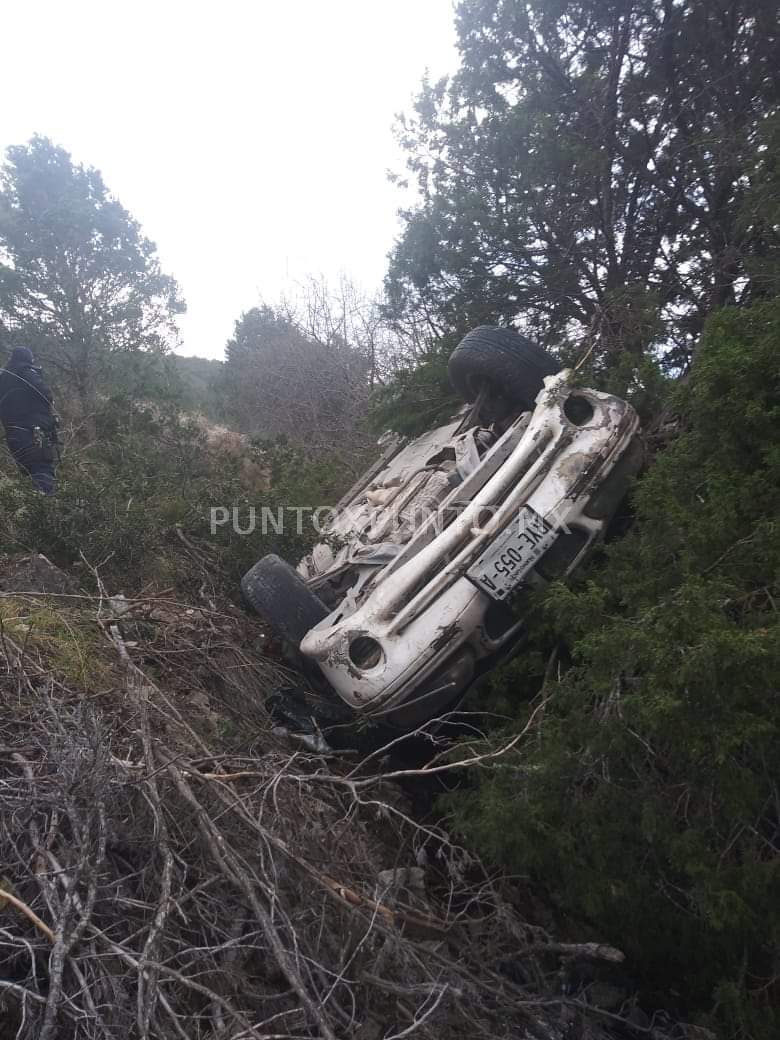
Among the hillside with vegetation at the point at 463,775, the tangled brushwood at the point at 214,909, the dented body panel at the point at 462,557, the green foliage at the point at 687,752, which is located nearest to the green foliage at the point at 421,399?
the hillside with vegetation at the point at 463,775

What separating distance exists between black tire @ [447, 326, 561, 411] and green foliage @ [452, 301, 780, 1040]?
1656 mm

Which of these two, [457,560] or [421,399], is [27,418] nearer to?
[421,399]

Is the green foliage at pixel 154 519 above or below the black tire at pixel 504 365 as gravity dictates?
below

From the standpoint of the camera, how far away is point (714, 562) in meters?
2.56

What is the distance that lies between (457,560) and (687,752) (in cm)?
141

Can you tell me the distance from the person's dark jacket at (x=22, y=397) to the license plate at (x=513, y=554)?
396 centimetres

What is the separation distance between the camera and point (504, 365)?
14.9ft

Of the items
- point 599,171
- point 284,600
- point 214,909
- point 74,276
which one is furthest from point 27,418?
point 74,276

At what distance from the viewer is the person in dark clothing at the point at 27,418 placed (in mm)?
5305

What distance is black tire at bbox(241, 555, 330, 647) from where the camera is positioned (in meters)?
3.66

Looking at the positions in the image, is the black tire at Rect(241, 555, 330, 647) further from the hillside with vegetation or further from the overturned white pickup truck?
the hillside with vegetation

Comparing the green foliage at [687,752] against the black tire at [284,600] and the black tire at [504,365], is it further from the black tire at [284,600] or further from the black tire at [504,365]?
the black tire at [504,365]

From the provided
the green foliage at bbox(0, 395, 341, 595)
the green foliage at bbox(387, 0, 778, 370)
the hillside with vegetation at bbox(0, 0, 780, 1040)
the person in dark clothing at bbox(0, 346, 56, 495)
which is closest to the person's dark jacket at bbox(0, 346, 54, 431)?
the person in dark clothing at bbox(0, 346, 56, 495)

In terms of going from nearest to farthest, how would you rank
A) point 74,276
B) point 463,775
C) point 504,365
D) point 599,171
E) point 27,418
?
point 463,775, point 504,365, point 27,418, point 599,171, point 74,276
